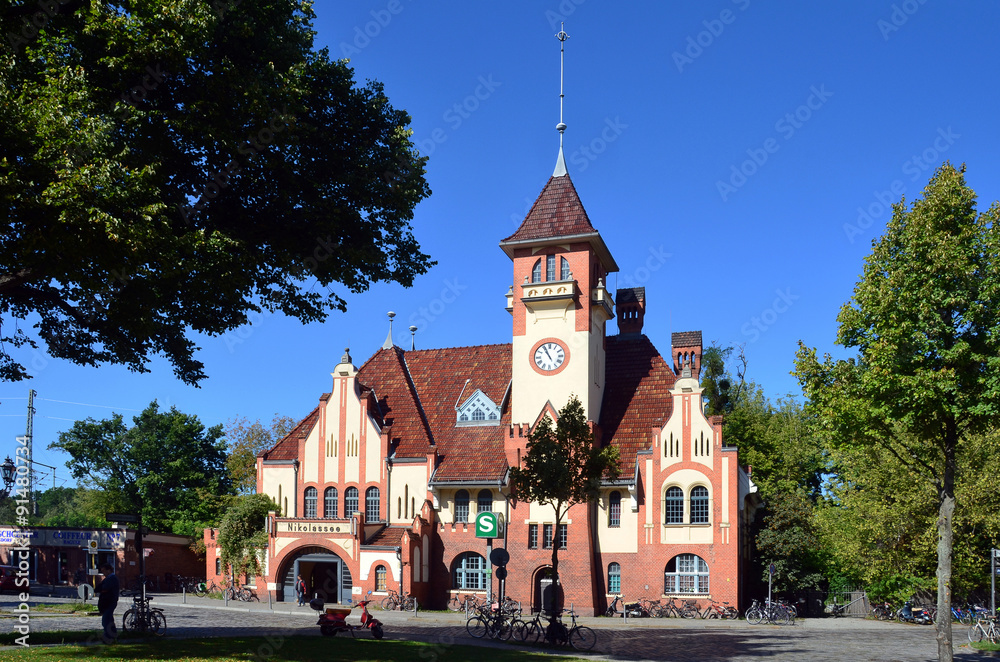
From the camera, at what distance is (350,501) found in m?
44.5

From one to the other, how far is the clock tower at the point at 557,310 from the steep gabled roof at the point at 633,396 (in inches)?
37.7

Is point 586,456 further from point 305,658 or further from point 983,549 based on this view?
point 983,549

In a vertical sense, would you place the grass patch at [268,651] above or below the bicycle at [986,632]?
above

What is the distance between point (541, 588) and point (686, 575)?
22.6 feet

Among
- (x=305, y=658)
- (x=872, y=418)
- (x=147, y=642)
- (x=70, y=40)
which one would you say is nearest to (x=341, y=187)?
(x=70, y=40)

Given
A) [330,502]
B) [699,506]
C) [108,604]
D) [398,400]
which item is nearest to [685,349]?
[699,506]

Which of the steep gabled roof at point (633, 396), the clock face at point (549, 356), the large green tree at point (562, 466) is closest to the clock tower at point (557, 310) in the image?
the clock face at point (549, 356)

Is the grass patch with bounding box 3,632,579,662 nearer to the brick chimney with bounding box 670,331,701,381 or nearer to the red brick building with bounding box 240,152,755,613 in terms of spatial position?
the red brick building with bounding box 240,152,755,613

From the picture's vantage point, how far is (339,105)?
20141 millimetres

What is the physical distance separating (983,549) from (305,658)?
3401cm

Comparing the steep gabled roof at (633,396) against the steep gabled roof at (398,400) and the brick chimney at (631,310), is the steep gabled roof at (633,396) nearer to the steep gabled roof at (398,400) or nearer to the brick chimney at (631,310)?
the brick chimney at (631,310)

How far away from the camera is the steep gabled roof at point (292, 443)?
46.2m

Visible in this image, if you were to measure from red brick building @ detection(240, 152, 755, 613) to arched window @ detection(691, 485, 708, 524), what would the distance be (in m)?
0.06

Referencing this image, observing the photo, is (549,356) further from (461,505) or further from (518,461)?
(461,505)
